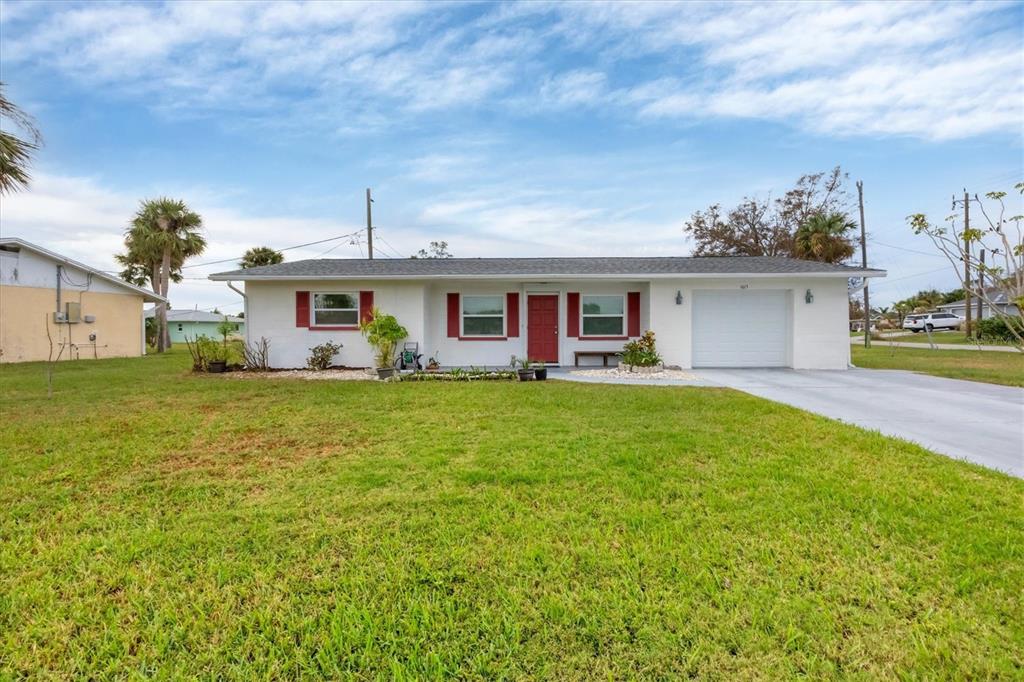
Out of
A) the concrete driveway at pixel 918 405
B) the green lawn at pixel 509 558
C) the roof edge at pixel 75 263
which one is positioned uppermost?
the roof edge at pixel 75 263

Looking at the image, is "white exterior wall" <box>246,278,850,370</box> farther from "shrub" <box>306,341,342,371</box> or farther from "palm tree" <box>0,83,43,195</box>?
"palm tree" <box>0,83,43,195</box>

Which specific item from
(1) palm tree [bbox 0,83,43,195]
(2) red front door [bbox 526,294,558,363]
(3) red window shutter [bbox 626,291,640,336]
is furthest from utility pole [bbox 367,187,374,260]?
(1) palm tree [bbox 0,83,43,195]

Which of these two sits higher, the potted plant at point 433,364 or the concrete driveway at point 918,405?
the potted plant at point 433,364

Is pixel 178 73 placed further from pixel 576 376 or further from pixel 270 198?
pixel 576 376

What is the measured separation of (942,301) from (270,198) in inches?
2428

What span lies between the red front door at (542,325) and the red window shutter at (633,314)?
2.07m

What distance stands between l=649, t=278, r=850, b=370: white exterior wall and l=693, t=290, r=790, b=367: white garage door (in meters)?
0.22

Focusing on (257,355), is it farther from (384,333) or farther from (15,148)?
(15,148)

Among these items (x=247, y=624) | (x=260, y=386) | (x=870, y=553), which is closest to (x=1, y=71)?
(x=260, y=386)

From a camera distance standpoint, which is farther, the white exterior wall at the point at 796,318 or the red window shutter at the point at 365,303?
the red window shutter at the point at 365,303

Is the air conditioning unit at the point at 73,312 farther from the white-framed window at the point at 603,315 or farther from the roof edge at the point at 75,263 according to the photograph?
the white-framed window at the point at 603,315

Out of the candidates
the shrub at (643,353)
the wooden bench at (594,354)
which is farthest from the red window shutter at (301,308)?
the shrub at (643,353)

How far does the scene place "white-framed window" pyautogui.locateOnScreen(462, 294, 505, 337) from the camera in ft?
42.8

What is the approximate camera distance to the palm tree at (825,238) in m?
23.7
